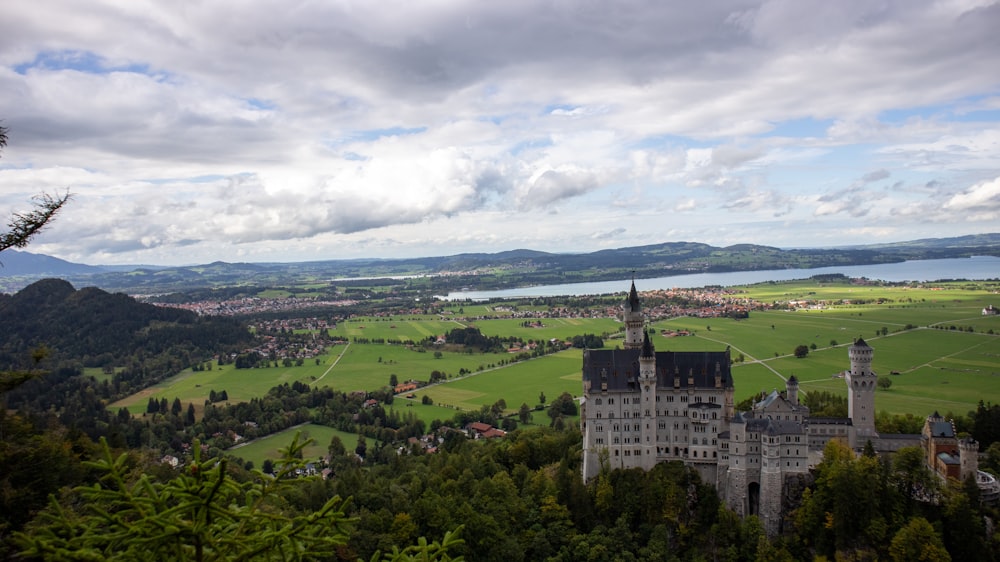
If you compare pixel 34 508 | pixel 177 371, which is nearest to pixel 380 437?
pixel 34 508

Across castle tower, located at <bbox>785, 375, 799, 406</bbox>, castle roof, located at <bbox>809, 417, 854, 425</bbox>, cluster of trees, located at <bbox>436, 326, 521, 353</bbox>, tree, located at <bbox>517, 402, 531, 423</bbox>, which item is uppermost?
castle tower, located at <bbox>785, 375, 799, 406</bbox>

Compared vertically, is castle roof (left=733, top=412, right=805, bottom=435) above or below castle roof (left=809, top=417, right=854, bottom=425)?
above

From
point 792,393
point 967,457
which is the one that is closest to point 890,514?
point 967,457

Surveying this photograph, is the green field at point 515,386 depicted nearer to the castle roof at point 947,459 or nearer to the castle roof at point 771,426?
the castle roof at point 771,426

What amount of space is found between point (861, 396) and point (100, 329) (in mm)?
Result: 163330

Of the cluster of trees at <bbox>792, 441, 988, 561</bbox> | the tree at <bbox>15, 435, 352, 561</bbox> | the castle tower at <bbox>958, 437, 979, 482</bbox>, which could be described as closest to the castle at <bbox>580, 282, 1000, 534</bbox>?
the castle tower at <bbox>958, 437, 979, 482</bbox>

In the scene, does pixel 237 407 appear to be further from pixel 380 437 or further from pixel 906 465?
pixel 906 465

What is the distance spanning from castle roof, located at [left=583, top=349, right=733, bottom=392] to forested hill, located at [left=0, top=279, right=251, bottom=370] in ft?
384

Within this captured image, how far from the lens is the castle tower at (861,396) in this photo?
173ft

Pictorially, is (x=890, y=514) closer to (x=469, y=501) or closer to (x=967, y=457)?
(x=967, y=457)

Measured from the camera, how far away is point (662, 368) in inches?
2168

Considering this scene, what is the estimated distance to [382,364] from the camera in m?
135

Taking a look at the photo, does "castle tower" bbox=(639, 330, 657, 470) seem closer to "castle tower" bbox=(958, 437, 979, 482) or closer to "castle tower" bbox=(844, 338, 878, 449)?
"castle tower" bbox=(844, 338, 878, 449)

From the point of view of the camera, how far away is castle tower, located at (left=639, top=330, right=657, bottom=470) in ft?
176
